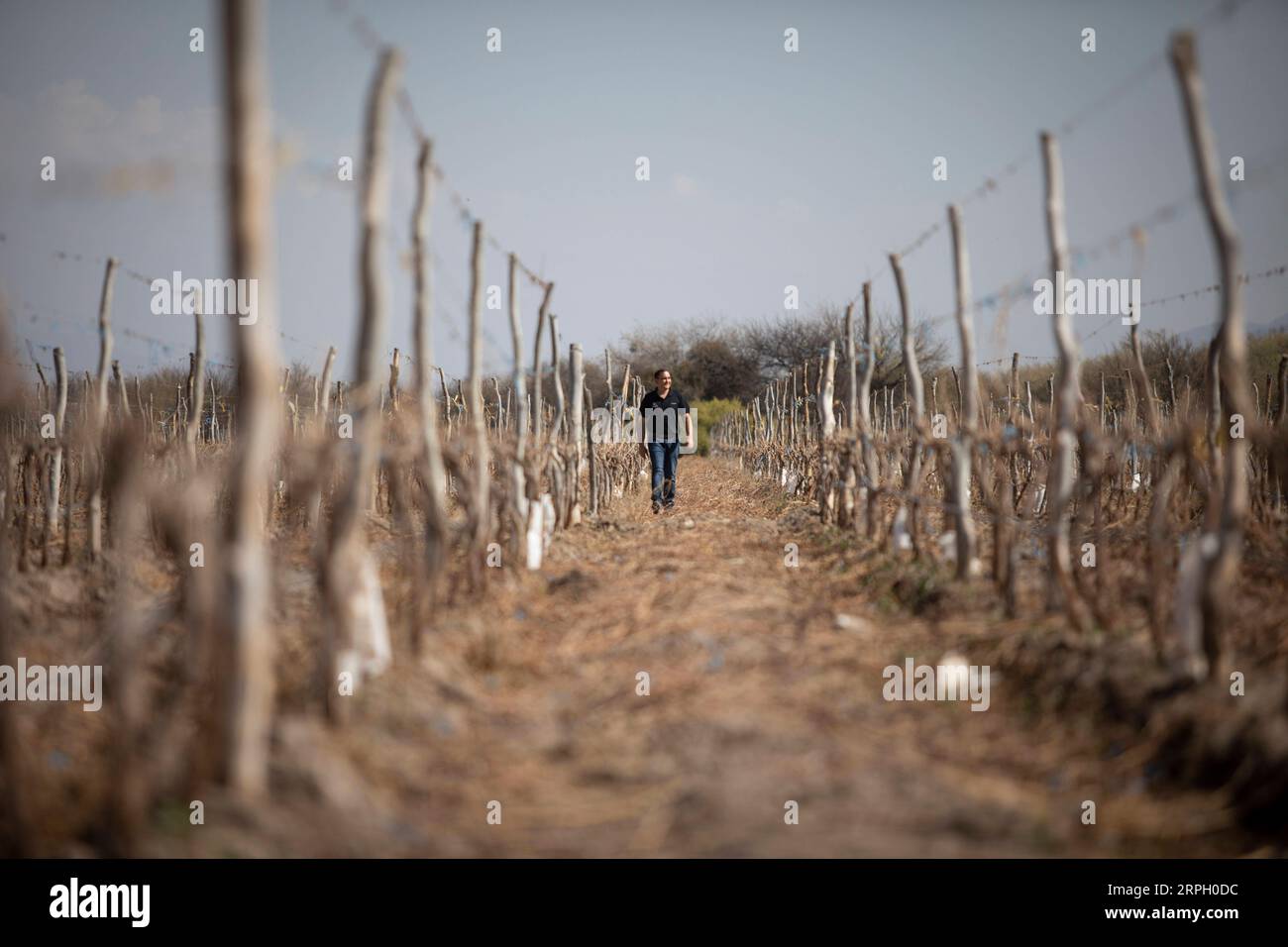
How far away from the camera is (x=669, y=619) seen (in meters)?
4.69

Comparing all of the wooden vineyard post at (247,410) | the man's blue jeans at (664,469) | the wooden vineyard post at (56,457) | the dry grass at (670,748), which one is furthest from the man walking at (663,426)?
the wooden vineyard post at (247,410)

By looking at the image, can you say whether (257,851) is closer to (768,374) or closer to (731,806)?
(731,806)

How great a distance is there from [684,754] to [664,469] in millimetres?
7233

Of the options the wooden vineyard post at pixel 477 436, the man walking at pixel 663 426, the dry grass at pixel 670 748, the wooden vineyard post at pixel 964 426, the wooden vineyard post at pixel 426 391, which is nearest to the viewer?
the dry grass at pixel 670 748

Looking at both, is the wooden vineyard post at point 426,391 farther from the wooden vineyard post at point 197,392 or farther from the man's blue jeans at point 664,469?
the man's blue jeans at point 664,469

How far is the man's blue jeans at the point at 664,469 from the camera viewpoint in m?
9.74

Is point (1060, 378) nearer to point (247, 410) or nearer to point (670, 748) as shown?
point (670, 748)

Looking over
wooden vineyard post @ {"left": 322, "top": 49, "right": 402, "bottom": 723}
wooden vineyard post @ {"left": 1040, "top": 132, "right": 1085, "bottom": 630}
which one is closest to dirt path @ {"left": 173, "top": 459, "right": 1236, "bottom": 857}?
wooden vineyard post @ {"left": 322, "top": 49, "right": 402, "bottom": 723}

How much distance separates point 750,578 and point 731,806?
343cm

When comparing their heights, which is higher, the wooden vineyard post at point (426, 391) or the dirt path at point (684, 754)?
the wooden vineyard post at point (426, 391)

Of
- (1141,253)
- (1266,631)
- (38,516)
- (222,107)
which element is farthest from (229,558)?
(38,516)

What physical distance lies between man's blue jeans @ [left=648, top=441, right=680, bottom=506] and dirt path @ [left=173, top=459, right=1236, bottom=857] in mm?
4907

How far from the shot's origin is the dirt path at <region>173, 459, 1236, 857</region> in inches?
93.5

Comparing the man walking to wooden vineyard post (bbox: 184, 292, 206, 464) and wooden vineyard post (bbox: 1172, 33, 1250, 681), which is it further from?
wooden vineyard post (bbox: 1172, 33, 1250, 681)
